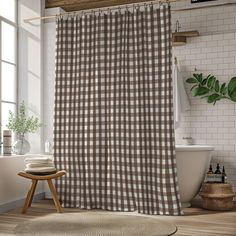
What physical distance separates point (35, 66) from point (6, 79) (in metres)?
0.40

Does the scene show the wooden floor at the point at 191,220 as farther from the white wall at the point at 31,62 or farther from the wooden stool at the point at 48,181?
the white wall at the point at 31,62

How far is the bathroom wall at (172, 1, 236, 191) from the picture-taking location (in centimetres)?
477

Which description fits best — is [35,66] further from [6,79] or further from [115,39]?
[115,39]

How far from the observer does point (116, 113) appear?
161 inches

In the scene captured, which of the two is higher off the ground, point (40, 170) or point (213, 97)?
point (213, 97)

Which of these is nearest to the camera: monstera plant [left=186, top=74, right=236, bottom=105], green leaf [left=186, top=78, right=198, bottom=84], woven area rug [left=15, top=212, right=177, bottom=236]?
woven area rug [left=15, top=212, right=177, bottom=236]

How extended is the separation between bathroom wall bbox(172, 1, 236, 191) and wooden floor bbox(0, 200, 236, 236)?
2.81 ft

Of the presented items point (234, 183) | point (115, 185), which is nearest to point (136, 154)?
point (115, 185)

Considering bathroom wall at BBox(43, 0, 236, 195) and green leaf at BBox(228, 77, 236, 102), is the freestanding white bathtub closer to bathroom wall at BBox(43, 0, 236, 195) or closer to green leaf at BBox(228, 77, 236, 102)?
bathroom wall at BBox(43, 0, 236, 195)

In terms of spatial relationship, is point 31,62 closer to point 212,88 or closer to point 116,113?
point 116,113

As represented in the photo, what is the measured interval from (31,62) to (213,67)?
2.32 metres

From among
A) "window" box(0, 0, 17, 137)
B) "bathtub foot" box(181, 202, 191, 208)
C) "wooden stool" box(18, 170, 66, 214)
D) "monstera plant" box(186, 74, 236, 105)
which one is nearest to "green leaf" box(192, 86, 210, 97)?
"monstera plant" box(186, 74, 236, 105)

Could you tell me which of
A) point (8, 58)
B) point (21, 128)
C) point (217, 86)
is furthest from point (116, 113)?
point (8, 58)

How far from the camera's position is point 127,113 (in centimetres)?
406
